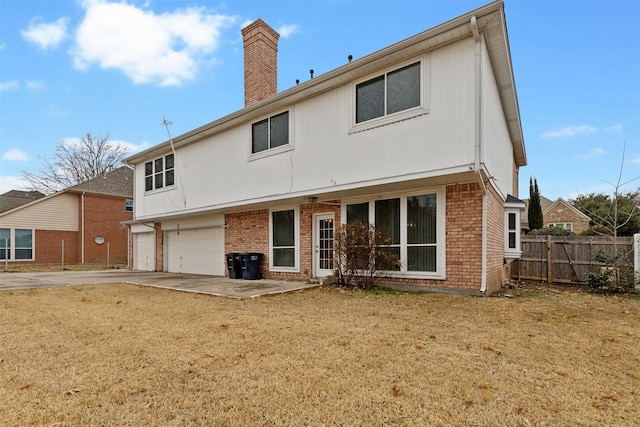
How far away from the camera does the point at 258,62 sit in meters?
12.9

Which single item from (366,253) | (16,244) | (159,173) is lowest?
(16,244)

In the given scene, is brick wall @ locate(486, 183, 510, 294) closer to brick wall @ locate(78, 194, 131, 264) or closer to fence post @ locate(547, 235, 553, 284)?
fence post @ locate(547, 235, 553, 284)

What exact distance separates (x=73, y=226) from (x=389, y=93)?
80.2 feet

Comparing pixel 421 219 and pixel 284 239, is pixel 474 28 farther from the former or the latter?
pixel 284 239

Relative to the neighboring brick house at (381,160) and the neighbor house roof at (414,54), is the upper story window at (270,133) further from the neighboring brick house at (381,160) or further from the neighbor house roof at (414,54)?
the neighbor house roof at (414,54)

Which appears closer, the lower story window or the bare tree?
the lower story window

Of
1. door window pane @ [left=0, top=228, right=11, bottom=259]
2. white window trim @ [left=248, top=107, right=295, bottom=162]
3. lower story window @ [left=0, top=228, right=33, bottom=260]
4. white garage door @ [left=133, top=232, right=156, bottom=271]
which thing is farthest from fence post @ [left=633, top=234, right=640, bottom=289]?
door window pane @ [left=0, top=228, right=11, bottom=259]

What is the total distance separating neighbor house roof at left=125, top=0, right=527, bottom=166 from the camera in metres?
6.61

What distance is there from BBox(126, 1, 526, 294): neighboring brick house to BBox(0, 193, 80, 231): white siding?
15192mm

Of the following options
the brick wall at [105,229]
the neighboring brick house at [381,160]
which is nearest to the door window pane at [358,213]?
the neighboring brick house at [381,160]

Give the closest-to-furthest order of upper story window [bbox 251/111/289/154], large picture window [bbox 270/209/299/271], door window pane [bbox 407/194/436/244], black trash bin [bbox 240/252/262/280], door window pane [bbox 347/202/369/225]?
door window pane [bbox 407/194/436/244] < door window pane [bbox 347/202/369/225] < upper story window [bbox 251/111/289/154] < large picture window [bbox 270/209/299/271] < black trash bin [bbox 240/252/262/280]

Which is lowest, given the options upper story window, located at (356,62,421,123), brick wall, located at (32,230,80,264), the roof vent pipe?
brick wall, located at (32,230,80,264)

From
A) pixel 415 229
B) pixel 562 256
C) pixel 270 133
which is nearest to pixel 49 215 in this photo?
pixel 270 133

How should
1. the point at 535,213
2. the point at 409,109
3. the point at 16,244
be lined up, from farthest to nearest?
the point at 535,213
the point at 16,244
the point at 409,109
